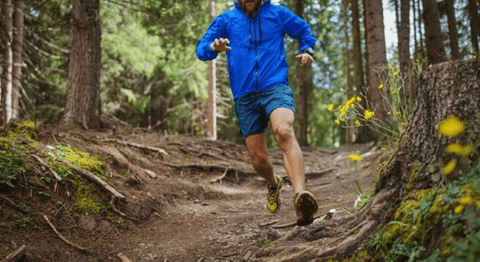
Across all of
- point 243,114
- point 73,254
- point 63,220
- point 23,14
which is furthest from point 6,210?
point 23,14

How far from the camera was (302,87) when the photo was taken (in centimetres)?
1655

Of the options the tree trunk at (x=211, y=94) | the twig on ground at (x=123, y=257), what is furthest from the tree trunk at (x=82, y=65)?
the tree trunk at (x=211, y=94)

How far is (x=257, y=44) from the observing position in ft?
12.2

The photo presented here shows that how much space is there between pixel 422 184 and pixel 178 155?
6.42 metres

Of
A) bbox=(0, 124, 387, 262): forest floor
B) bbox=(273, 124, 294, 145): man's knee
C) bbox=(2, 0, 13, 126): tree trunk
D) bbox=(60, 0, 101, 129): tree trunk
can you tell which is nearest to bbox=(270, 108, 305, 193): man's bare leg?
bbox=(273, 124, 294, 145): man's knee

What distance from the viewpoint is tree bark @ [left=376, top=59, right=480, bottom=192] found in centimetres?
204

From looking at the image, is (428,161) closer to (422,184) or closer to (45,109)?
(422,184)

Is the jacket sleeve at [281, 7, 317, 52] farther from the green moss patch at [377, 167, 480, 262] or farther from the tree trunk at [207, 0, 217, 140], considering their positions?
the tree trunk at [207, 0, 217, 140]

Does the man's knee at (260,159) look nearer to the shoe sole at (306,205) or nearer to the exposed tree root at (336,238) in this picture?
the exposed tree root at (336,238)

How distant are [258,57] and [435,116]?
6.24 ft

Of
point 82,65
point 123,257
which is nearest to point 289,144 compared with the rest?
point 123,257

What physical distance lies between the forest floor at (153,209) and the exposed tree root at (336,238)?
21 cm

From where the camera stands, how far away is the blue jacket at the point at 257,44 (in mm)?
3672

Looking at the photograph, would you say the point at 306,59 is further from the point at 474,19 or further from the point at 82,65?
the point at 474,19
